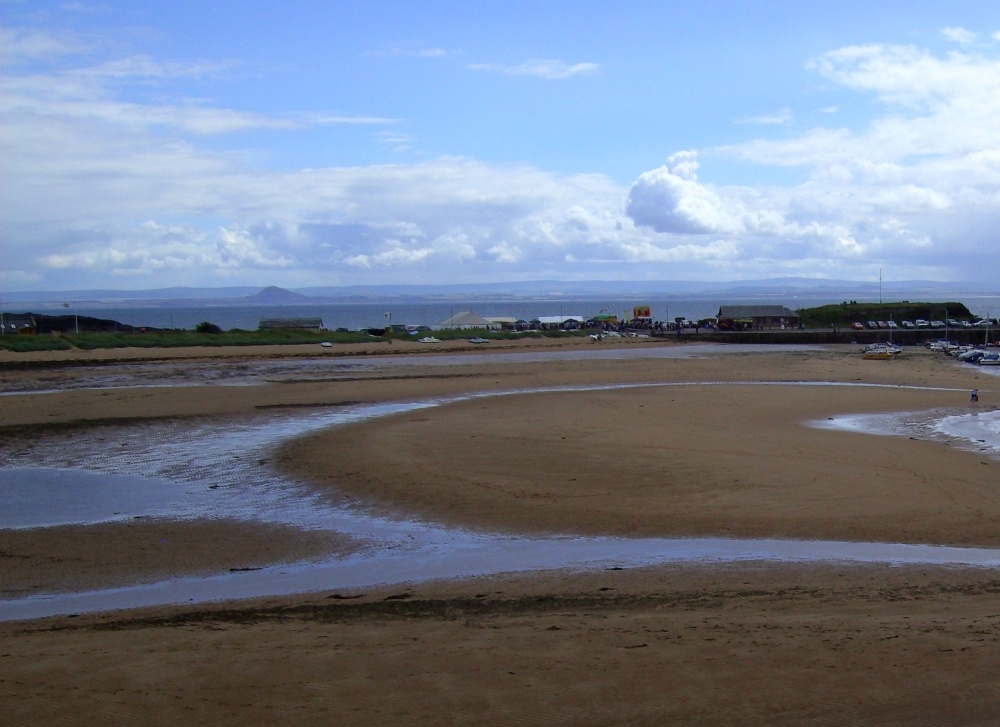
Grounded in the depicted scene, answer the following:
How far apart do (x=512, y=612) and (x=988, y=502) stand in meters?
7.82

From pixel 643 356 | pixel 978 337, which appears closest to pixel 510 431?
pixel 643 356

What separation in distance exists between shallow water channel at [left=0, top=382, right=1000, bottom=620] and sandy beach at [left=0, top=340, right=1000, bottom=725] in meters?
0.37

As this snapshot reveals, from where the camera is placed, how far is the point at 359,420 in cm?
2134

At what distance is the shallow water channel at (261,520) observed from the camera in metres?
8.70

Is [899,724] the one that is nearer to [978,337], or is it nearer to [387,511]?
[387,511]

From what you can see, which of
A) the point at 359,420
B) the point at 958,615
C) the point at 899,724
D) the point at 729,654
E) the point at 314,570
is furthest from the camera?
the point at 359,420

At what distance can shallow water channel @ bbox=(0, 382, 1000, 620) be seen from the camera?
8.70m

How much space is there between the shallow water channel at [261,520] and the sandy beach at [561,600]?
0.37 m

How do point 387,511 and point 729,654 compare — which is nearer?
point 729,654

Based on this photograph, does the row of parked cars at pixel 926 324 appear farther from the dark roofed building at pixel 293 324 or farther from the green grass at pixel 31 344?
the green grass at pixel 31 344


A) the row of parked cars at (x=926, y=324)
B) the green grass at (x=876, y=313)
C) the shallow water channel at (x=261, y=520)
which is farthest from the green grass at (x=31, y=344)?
the green grass at (x=876, y=313)

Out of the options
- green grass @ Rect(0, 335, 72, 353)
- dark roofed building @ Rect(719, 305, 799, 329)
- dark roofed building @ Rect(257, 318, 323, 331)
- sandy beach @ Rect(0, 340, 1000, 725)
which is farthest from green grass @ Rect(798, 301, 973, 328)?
sandy beach @ Rect(0, 340, 1000, 725)

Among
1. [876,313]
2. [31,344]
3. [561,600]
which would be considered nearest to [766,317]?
[876,313]

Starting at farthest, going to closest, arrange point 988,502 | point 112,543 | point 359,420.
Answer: point 359,420 → point 988,502 → point 112,543
